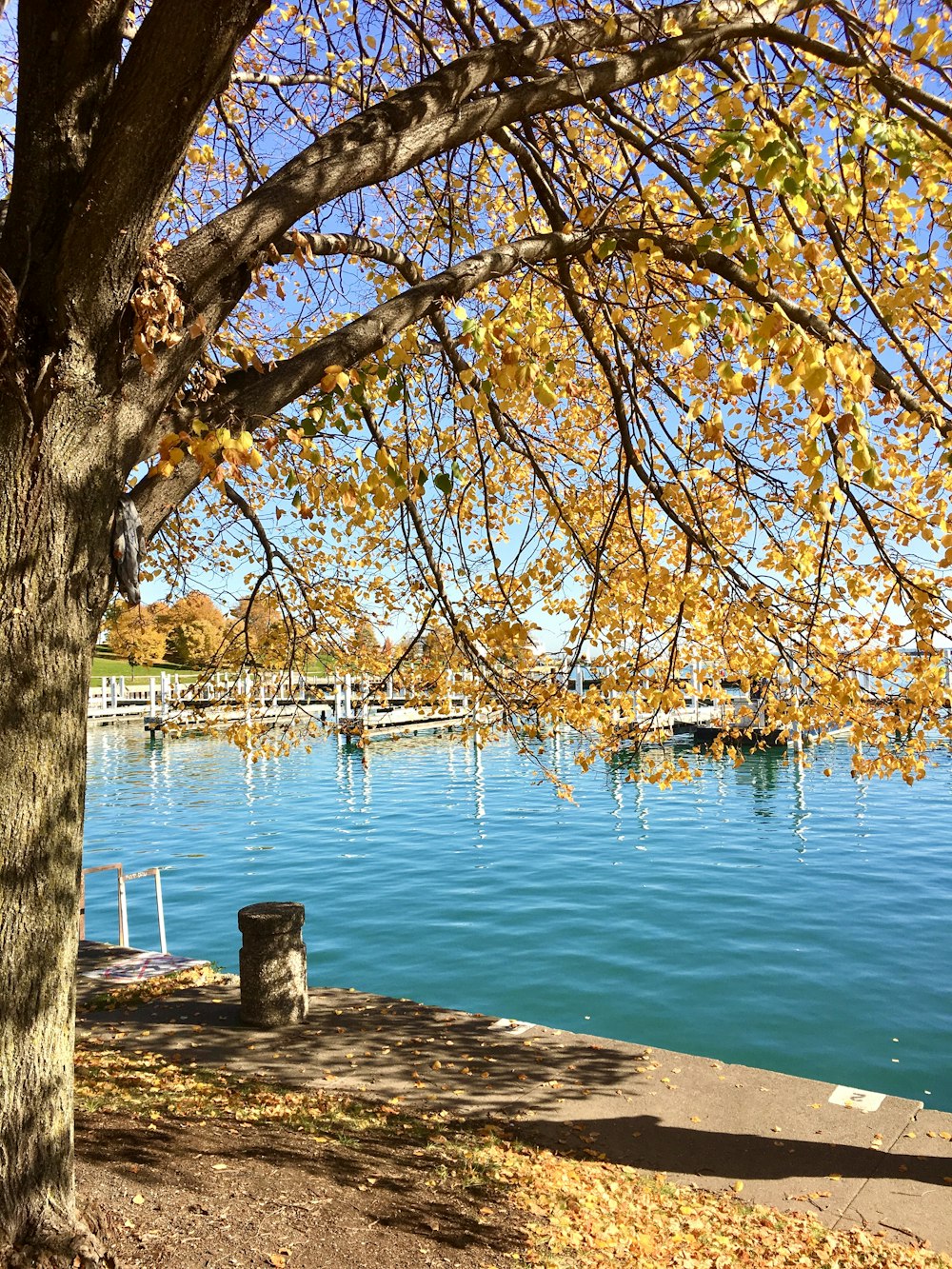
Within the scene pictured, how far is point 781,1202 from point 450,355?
6.15 metres

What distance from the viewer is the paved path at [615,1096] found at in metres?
5.93

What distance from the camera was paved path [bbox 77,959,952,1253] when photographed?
5930 millimetres

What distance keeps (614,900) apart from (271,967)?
10.3 metres

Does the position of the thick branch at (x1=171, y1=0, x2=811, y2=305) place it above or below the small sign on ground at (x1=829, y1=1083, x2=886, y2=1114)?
above

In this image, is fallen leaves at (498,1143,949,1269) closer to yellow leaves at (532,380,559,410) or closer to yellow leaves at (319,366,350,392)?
yellow leaves at (532,380,559,410)

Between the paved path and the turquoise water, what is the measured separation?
3443mm

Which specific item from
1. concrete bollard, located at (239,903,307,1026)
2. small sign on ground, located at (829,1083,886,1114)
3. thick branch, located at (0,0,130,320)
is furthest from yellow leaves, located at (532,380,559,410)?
small sign on ground, located at (829,1083,886,1114)

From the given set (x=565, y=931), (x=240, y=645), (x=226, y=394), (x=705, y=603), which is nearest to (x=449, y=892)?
(x=565, y=931)

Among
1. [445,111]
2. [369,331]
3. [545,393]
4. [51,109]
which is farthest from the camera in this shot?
[369,331]

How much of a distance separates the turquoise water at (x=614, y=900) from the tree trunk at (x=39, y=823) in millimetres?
9309

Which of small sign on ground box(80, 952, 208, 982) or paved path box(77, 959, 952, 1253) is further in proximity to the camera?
small sign on ground box(80, 952, 208, 982)

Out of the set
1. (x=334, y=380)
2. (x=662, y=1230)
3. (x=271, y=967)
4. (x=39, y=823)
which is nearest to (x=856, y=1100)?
(x=662, y=1230)

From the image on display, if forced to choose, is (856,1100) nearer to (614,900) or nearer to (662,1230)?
(662,1230)

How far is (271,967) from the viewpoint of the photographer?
841 cm
